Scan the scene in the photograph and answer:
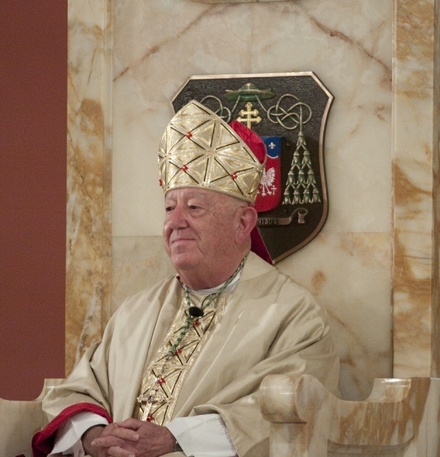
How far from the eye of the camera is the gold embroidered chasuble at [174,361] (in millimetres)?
4562

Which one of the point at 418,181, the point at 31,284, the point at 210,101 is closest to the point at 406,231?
the point at 418,181

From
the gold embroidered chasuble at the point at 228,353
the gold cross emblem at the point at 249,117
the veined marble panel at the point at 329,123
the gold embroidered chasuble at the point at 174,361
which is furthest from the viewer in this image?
the gold cross emblem at the point at 249,117

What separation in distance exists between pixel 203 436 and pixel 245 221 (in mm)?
810

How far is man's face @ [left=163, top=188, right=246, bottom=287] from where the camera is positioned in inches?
182

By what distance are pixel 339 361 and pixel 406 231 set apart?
50cm

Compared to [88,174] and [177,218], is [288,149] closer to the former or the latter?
[177,218]

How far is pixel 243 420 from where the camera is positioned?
425 cm

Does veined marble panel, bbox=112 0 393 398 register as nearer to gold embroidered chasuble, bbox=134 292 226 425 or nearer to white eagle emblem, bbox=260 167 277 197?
white eagle emblem, bbox=260 167 277 197

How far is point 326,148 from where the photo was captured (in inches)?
197

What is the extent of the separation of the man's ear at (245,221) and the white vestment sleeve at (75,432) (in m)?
0.76

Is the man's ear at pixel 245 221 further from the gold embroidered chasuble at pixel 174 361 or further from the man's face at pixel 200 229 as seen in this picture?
the gold embroidered chasuble at pixel 174 361

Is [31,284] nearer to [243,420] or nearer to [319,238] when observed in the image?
[319,238]

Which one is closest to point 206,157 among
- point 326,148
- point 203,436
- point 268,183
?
point 268,183

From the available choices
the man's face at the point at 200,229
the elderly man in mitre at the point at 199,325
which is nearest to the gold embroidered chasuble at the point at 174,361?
the elderly man in mitre at the point at 199,325
